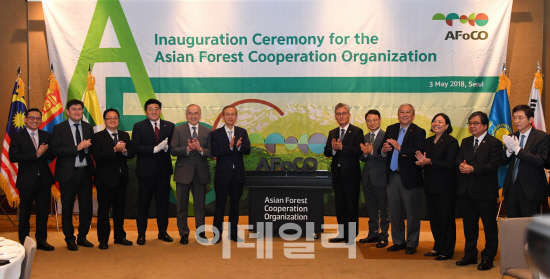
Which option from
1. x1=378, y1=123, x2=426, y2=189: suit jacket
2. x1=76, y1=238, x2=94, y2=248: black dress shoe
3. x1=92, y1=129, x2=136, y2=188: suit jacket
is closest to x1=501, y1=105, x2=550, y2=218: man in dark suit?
x1=378, y1=123, x2=426, y2=189: suit jacket

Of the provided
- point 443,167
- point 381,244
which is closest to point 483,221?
point 443,167

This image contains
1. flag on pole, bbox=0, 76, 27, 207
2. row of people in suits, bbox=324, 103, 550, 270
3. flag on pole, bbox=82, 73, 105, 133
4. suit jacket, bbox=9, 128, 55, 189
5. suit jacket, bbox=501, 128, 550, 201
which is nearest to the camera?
suit jacket, bbox=501, 128, 550, 201

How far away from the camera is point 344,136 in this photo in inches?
210

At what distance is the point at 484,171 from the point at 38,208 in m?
4.87

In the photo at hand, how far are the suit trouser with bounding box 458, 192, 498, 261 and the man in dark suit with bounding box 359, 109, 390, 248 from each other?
102cm

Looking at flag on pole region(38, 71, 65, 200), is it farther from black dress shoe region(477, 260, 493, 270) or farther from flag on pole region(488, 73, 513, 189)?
flag on pole region(488, 73, 513, 189)

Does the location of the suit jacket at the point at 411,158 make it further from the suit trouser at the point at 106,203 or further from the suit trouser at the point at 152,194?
the suit trouser at the point at 106,203

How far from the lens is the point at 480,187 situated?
4.20 m

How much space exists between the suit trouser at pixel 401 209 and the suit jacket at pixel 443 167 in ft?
0.87

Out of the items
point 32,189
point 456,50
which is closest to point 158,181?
point 32,189

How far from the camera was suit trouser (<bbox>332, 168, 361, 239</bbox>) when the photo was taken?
521 cm

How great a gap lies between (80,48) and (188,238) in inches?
140

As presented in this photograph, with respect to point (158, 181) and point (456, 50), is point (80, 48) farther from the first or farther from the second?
point (456, 50)

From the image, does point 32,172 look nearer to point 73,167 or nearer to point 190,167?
point 73,167
